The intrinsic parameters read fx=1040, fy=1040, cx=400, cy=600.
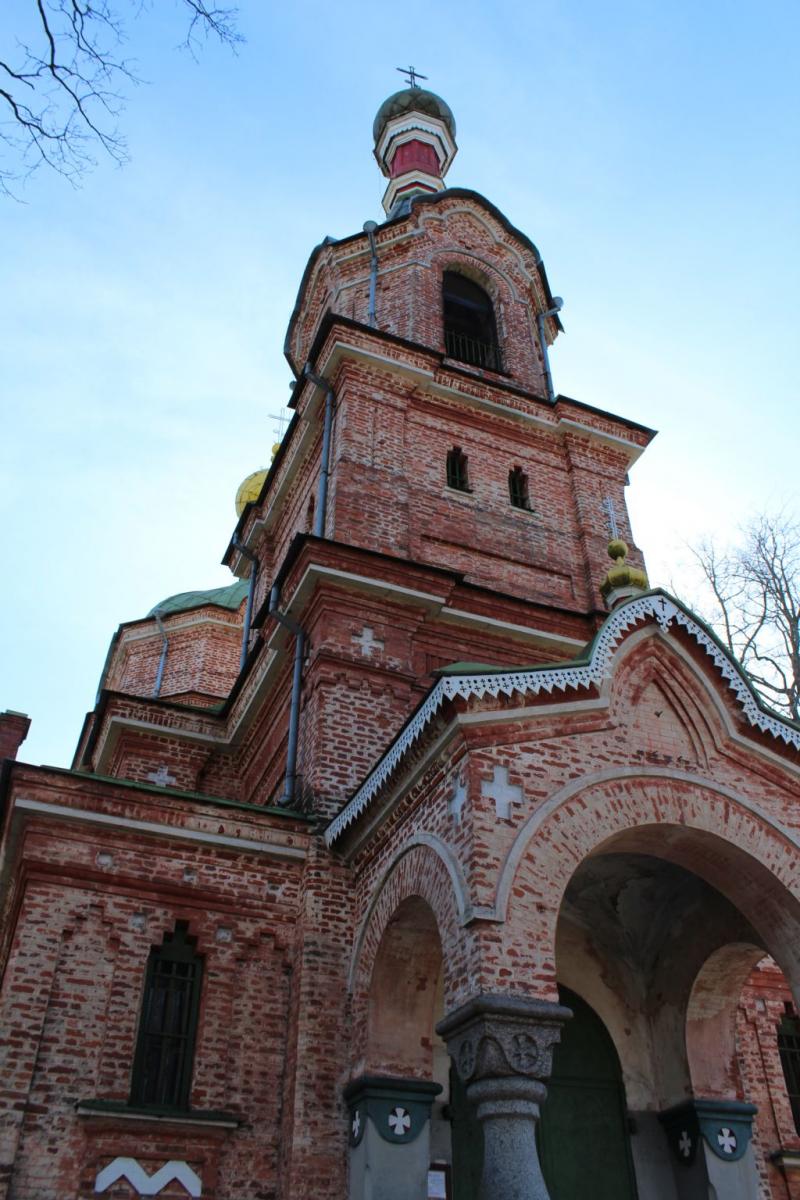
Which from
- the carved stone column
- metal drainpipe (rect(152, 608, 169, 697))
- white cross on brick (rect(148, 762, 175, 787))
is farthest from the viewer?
metal drainpipe (rect(152, 608, 169, 697))

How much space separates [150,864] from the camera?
31.0 feet

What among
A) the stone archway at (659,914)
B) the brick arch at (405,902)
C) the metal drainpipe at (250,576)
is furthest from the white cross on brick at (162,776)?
the stone archway at (659,914)

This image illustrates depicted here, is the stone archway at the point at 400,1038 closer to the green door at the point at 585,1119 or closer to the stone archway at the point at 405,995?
the stone archway at the point at 405,995

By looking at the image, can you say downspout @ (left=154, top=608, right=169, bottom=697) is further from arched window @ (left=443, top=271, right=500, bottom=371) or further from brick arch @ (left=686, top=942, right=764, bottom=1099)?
brick arch @ (left=686, top=942, right=764, bottom=1099)

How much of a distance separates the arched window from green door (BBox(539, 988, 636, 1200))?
429 inches

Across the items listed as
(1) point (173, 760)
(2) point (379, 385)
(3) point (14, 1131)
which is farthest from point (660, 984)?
(2) point (379, 385)

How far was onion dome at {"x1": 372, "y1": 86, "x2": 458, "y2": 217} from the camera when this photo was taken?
23.6m

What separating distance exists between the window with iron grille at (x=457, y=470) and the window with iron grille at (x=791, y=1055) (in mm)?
7655

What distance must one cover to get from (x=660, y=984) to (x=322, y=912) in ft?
10.8

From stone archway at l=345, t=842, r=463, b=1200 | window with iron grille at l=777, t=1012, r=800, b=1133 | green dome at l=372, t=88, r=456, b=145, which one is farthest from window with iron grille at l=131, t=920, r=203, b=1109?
green dome at l=372, t=88, r=456, b=145

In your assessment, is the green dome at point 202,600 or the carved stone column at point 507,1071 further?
the green dome at point 202,600

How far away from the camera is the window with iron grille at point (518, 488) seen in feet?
49.1

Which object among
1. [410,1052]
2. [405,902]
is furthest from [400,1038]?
[405,902]

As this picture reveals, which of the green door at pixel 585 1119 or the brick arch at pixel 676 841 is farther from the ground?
the brick arch at pixel 676 841
